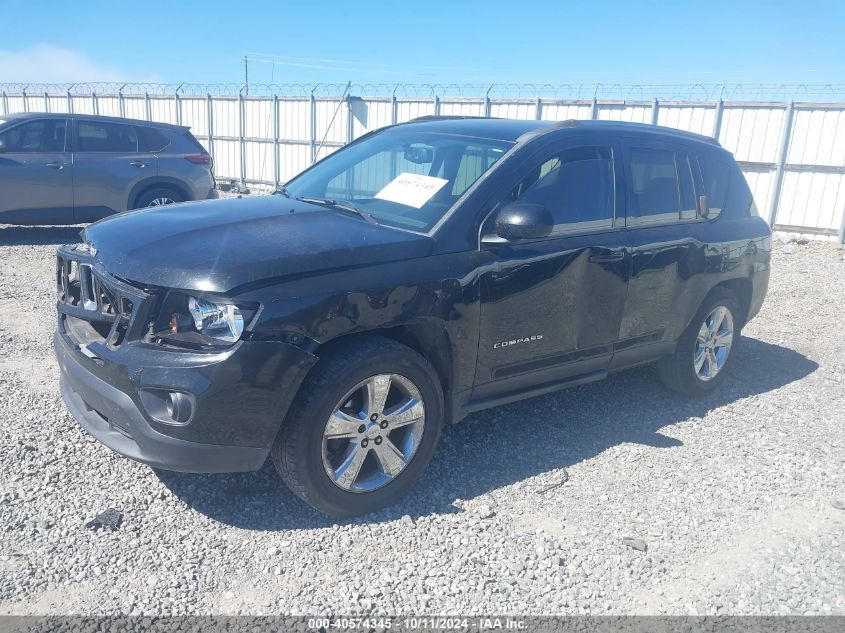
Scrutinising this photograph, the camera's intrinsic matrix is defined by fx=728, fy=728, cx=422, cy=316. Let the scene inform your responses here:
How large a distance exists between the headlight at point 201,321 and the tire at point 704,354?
3.36 meters

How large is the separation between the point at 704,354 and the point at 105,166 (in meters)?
8.60

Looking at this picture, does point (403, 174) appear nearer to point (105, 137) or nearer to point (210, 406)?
point (210, 406)

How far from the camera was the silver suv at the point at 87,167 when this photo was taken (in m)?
9.95

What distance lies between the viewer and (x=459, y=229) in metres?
3.70

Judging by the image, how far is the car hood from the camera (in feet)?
10.2

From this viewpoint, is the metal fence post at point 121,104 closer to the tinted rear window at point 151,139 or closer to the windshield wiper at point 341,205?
the tinted rear window at point 151,139

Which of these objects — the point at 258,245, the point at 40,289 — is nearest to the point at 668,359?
→ the point at 258,245

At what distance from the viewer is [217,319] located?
309cm

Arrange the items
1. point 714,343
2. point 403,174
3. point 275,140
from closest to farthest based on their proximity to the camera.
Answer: point 403,174, point 714,343, point 275,140

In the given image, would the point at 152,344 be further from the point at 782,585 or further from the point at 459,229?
the point at 782,585

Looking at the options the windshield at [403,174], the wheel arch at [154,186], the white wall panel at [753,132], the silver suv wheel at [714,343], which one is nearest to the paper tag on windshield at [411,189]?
the windshield at [403,174]

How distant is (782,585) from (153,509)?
2899mm

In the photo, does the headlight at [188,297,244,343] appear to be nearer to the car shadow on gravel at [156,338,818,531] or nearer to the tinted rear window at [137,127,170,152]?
the car shadow on gravel at [156,338,818,531]

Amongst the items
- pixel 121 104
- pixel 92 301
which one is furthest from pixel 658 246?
pixel 121 104
